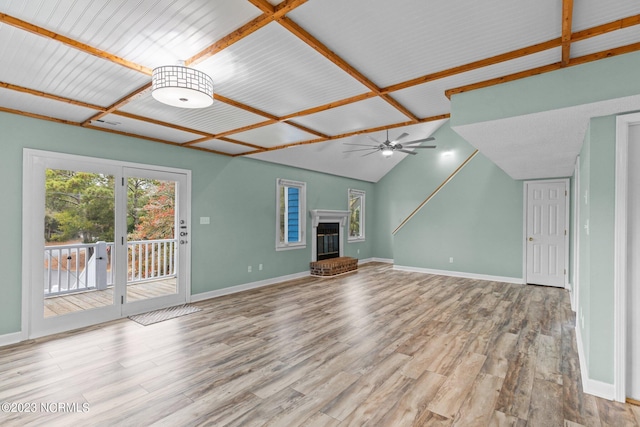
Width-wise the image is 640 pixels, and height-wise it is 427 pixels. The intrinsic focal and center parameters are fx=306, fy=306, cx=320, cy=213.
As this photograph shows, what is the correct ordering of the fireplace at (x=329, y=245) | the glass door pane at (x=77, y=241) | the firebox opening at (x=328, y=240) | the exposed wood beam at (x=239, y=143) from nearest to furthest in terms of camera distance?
the glass door pane at (x=77, y=241) → the exposed wood beam at (x=239, y=143) → the fireplace at (x=329, y=245) → the firebox opening at (x=328, y=240)

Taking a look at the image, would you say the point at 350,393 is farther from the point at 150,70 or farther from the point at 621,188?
the point at 150,70

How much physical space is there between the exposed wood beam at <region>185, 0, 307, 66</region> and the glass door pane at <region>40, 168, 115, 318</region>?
267cm

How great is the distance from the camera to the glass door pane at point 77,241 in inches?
148

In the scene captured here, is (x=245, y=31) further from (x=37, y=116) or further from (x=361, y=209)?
(x=361, y=209)

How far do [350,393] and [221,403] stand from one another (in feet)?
3.20

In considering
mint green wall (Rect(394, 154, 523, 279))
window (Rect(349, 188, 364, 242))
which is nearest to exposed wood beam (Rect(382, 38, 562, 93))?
mint green wall (Rect(394, 154, 523, 279))

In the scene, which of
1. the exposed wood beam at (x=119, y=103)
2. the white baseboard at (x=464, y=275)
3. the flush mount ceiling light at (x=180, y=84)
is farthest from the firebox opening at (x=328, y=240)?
the flush mount ceiling light at (x=180, y=84)

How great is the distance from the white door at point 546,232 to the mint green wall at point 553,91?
4488 mm

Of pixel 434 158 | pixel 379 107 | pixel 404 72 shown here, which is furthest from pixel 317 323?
pixel 434 158

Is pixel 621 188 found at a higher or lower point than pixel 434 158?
lower

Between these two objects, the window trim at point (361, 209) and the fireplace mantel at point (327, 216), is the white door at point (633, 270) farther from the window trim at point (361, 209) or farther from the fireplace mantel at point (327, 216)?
the window trim at point (361, 209)

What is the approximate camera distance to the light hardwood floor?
2.15 m

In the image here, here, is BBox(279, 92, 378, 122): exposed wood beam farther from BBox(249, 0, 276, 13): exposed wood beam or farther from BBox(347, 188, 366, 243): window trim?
BBox(347, 188, 366, 243): window trim

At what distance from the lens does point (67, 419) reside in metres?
2.10
